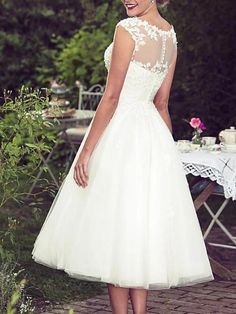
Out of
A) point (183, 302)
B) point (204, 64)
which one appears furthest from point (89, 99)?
point (183, 302)

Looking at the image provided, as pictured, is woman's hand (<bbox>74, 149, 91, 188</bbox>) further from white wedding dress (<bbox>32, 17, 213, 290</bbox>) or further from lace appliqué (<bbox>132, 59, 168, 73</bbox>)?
lace appliqué (<bbox>132, 59, 168, 73</bbox>)

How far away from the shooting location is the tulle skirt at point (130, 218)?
190 inches

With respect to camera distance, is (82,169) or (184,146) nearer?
(82,169)

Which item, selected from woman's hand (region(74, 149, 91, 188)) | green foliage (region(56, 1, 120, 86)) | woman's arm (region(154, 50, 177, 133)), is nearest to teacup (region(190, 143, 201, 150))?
woman's arm (region(154, 50, 177, 133))

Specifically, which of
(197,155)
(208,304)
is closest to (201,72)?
(197,155)

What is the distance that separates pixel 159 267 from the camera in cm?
482

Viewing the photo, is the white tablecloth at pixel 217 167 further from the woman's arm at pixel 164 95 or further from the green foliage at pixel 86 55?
the green foliage at pixel 86 55

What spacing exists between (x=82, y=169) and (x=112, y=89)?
44 cm

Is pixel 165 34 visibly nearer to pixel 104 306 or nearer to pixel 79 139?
pixel 104 306

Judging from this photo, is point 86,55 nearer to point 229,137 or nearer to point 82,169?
point 229,137

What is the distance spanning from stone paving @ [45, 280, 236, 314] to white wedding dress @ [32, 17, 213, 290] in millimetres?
772

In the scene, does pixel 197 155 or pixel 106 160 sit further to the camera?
pixel 197 155

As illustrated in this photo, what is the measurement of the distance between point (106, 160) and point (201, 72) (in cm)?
491

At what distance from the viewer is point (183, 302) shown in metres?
5.99
